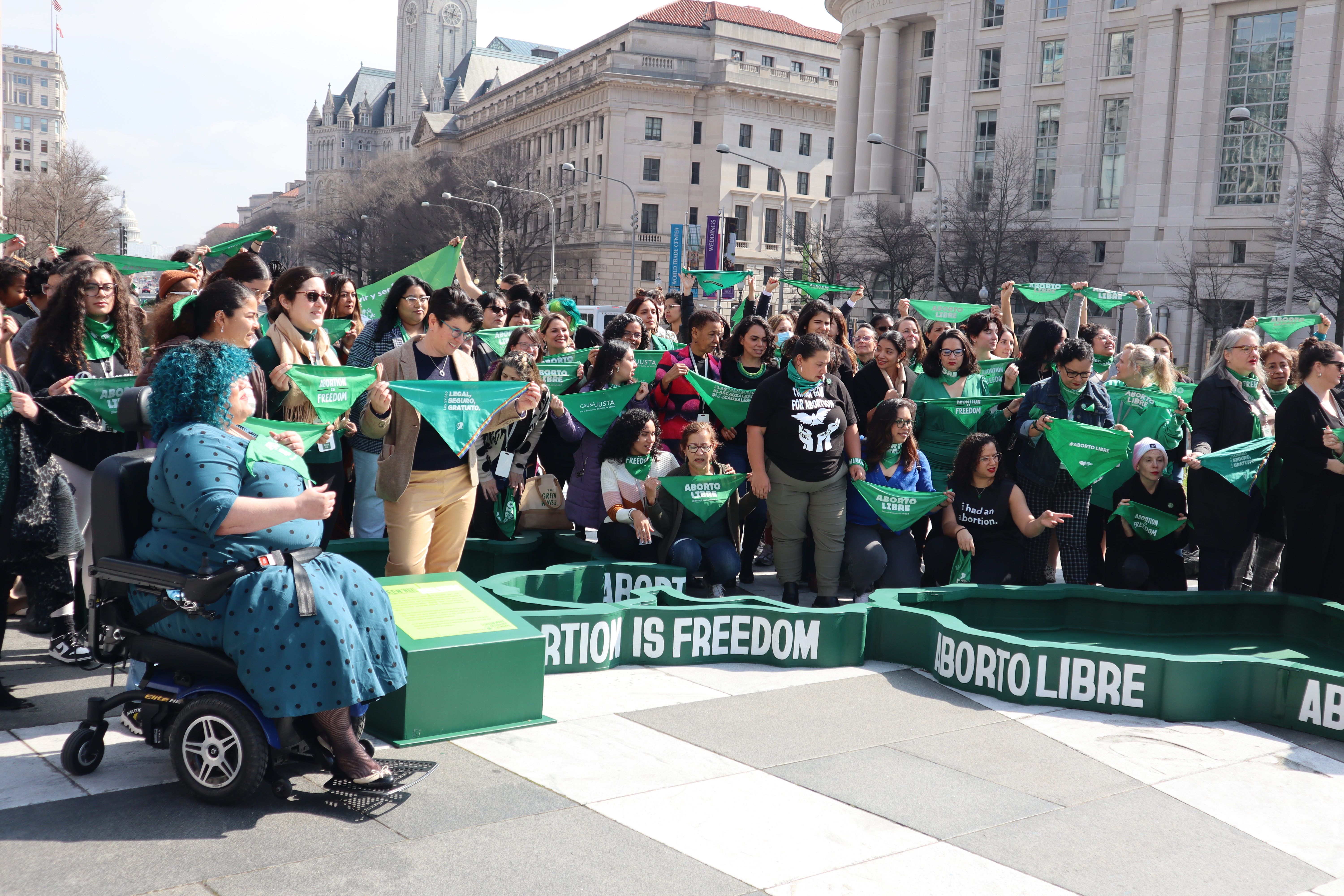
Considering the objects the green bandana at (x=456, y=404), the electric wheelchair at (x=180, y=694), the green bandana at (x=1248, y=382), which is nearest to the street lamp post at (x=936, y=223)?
the green bandana at (x=1248, y=382)

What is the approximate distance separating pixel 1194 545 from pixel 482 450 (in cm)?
547

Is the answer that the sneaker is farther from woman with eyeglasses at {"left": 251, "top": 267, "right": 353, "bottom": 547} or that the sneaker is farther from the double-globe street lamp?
the double-globe street lamp

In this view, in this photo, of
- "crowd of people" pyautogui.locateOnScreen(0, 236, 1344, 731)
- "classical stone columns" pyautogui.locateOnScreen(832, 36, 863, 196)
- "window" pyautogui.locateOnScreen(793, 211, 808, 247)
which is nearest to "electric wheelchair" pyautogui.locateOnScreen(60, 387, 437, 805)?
"crowd of people" pyautogui.locateOnScreen(0, 236, 1344, 731)

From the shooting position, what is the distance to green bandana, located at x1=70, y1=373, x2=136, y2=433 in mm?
6293

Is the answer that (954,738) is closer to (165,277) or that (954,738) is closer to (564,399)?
(564,399)

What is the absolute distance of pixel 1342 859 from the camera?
4570mm

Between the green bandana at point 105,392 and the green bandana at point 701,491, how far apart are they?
3.53m

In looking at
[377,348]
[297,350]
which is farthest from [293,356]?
[377,348]

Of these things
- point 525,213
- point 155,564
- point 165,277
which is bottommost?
point 155,564

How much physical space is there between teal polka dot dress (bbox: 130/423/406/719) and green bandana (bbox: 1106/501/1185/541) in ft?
20.1

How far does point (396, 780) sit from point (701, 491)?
417cm

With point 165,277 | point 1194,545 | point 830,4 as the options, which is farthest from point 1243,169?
point 165,277

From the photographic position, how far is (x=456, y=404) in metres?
6.77

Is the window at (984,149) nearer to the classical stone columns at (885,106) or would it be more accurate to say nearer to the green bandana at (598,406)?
the classical stone columns at (885,106)
